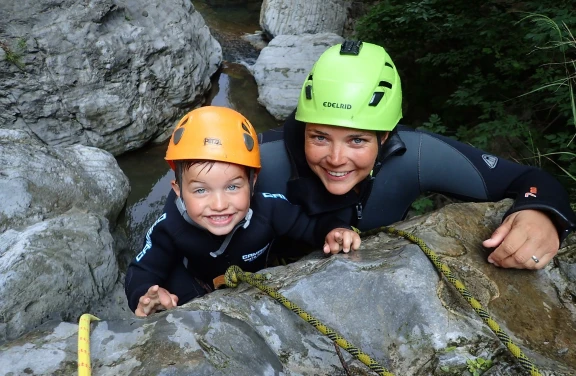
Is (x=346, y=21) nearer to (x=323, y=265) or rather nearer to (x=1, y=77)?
(x=1, y=77)

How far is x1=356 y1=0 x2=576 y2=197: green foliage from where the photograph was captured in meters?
3.72

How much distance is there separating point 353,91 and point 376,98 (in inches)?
5.8

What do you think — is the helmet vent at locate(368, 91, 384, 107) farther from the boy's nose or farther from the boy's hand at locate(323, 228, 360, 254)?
the boy's nose

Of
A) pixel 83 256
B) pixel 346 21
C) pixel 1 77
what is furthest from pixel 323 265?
pixel 346 21

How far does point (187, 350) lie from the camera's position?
1449 millimetres

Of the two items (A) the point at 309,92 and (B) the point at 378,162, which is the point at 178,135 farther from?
(B) the point at 378,162

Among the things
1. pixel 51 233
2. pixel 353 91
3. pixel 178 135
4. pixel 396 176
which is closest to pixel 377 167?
pixel 396 176

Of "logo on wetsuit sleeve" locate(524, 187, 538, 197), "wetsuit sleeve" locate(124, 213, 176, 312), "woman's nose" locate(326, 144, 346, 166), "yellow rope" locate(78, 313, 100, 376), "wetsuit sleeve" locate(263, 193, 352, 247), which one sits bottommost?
"wetsuit sleeve" locate(124, 213, 176, 312)

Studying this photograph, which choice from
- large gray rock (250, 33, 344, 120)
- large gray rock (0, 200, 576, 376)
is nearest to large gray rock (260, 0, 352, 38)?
large gray rock (250, 33, 344, 120)

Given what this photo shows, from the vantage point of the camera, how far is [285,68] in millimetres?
8859

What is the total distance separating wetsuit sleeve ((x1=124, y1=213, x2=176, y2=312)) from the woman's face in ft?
3.20

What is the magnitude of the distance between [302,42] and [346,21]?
178 centimetres

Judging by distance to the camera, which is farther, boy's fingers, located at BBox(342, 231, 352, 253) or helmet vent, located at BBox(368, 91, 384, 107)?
helmet vent, located at BBox(368, 91, 384, 107)

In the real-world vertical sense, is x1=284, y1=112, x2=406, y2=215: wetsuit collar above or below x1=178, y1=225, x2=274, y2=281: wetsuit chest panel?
above
